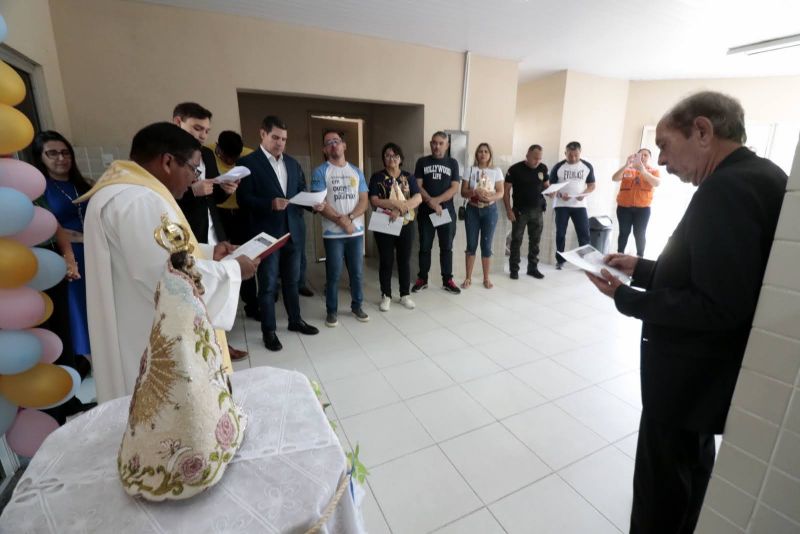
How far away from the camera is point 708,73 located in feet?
16.4

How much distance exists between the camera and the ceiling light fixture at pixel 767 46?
3.58 meters

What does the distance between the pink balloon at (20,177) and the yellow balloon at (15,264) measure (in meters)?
0.21

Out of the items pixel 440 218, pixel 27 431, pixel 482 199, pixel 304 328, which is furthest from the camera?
pixel 482 199

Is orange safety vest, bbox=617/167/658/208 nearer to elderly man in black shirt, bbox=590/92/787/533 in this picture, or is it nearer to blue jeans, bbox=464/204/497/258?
blue jeans, bbox=464/204/497/258

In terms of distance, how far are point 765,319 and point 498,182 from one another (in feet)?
11.4

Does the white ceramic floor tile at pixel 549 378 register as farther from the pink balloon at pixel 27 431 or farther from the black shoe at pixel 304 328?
the pink balloon at pixel 27 431

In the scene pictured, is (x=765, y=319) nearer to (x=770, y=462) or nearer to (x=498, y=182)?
(x=770, y=462)

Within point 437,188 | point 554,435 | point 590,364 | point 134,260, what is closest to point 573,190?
point 437,188

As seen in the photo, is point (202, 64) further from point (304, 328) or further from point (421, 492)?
point (421, 492)

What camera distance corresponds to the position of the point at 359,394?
2291mm

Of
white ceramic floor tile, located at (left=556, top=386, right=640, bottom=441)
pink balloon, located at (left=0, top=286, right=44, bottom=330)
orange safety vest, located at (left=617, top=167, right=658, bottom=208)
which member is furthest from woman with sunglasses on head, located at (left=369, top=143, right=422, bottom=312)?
orange safety vest, located at (left=617, top=167, right=658, bottom=208)

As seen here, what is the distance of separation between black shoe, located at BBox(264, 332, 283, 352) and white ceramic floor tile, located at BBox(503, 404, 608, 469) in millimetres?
1722

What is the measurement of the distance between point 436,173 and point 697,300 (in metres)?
3.07

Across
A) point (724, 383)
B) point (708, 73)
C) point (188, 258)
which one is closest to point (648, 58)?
point (708, 73)
